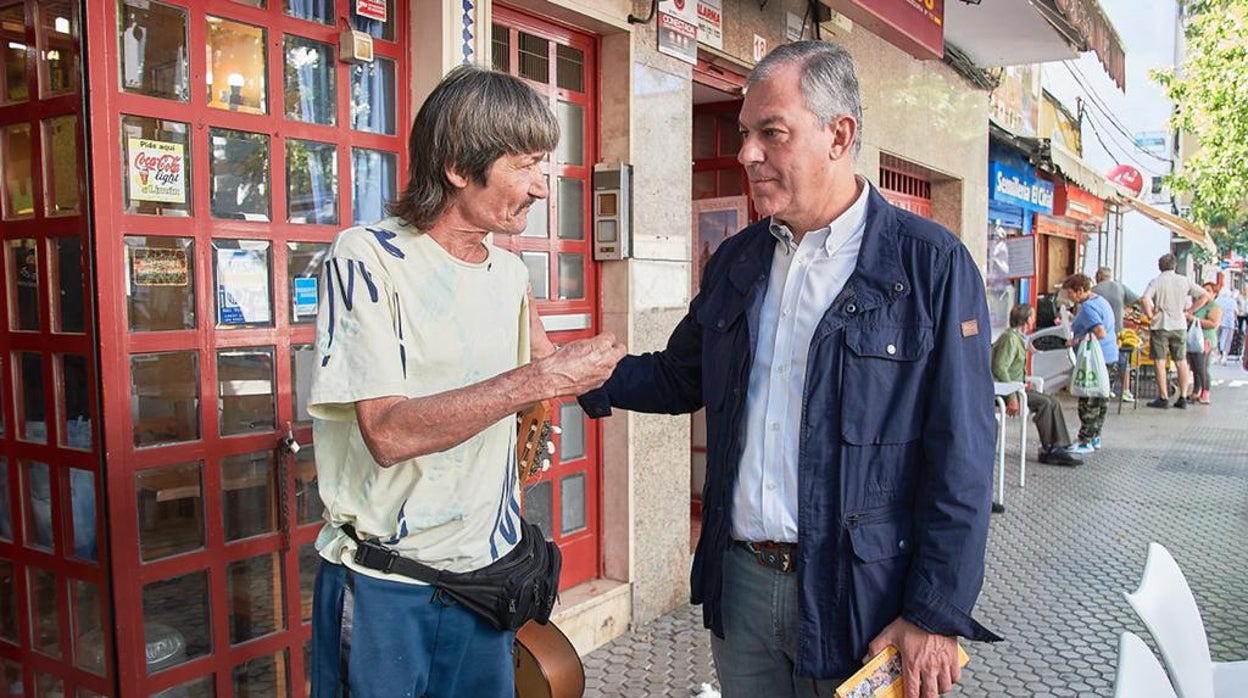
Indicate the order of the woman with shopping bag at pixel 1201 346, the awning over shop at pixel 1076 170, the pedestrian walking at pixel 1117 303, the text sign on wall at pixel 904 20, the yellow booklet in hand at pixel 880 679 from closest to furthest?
the yellow booklet in hand at pixel 880 679 → the text sign on wall at pixel 904 20 → the awning over shop at pixel 1076 170 → the pedestrian walking at pixel 1117 303 → the woman with shopping bag at pixel 1201 346

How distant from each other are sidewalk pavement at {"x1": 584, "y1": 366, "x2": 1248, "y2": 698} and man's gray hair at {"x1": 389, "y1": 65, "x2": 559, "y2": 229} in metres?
2.63

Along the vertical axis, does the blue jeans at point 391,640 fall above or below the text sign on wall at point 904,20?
below

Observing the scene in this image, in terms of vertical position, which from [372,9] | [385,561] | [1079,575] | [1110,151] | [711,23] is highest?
[1110,151]

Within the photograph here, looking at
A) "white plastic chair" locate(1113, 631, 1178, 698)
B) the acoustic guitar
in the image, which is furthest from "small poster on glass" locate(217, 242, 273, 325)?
"white plastic chair" locate(1113, 631, 1178, 698)

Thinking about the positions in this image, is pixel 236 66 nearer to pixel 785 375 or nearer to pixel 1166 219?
pixel 785 375

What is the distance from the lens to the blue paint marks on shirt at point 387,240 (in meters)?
1.76

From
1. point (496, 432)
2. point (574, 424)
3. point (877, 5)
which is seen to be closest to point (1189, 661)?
point (496, 432)

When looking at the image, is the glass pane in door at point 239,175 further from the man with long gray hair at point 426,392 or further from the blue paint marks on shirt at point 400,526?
the blue paint marks on shirt at point 400,526

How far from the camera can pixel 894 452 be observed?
5.94 feet

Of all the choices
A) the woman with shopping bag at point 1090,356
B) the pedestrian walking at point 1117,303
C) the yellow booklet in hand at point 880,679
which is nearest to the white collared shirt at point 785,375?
the yellow booklet in hand at point 880,679

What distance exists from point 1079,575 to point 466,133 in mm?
5198

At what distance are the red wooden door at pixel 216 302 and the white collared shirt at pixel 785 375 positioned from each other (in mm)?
1386

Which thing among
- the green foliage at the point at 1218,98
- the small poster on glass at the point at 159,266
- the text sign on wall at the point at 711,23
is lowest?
the small poster on glass at the point at 159,266

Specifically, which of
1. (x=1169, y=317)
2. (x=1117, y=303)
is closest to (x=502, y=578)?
(x=1169, y=317)
